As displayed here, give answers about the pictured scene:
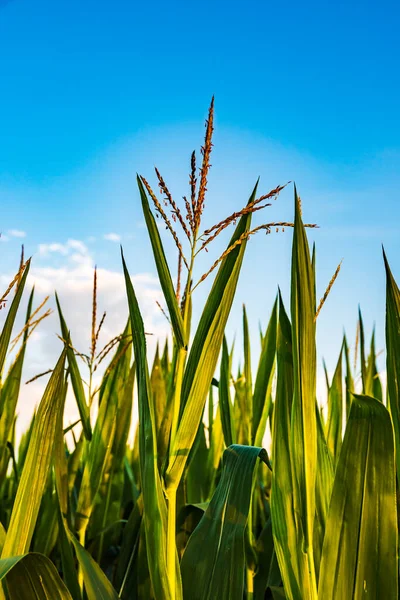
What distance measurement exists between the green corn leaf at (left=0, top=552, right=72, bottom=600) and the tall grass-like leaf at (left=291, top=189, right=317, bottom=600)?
46cm

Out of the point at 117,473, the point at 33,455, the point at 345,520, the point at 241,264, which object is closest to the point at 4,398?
the point at 117,473

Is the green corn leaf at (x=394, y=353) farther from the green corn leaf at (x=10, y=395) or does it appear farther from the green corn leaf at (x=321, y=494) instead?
the green corn leaf at (x=10, y=395)

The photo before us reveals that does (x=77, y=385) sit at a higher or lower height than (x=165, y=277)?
lower

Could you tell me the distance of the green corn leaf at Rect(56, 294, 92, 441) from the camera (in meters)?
1.67

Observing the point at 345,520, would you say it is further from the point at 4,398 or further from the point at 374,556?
the point at 4,398

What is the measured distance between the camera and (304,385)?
104 cm

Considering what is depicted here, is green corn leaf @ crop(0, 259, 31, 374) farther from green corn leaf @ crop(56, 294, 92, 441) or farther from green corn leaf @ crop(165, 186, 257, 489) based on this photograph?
green corn leaf @ crop(56, 294, 92, 441)

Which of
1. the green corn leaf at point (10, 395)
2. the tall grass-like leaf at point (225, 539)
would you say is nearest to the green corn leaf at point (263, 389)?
the tall grass-like leaf at point (225, 539)

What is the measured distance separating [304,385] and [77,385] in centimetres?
87

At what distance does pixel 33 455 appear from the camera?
3.56 feet

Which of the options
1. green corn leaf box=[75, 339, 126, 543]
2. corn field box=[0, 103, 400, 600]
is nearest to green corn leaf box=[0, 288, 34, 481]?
green corn leaf box=[75, 339, 126, 543]

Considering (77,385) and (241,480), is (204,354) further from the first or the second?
(77,385)

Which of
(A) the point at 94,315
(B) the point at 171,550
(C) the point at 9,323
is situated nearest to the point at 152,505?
(B) the point at 171,550

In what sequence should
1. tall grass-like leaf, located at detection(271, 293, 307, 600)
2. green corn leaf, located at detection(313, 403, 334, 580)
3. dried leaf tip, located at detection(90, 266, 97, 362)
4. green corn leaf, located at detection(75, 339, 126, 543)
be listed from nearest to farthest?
1. tall grass-like leaf, located at detection(271, 293, 307, 600)
2. green corn leaf, located at detection(313, 403, 334, 580)
3. dried leaf tip, located at detection(90, 266, 97, 362)
4. green corn leaf, located at detection(75, 339, 126, 543)
